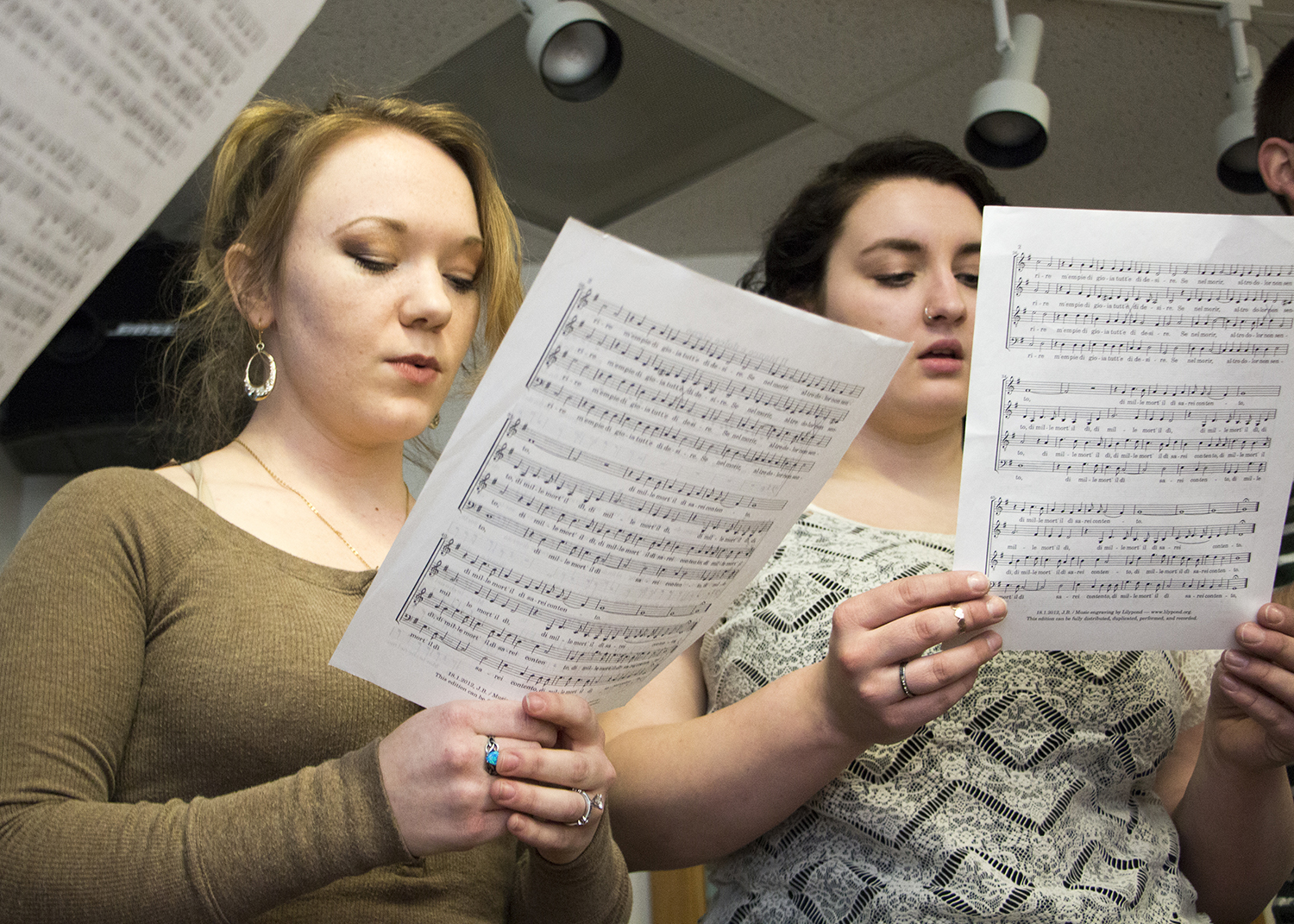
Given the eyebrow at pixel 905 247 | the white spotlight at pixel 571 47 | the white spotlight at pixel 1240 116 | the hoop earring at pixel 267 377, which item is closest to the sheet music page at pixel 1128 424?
the eyebrow at pixel 905 247

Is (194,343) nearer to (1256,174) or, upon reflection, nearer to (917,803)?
(917,803)

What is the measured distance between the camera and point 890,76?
8.20 feet

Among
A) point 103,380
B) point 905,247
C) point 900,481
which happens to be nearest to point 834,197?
point 905,247

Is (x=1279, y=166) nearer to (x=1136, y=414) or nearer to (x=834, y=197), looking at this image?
(x=834, y=197)

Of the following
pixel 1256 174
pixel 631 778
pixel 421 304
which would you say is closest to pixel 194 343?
pixel 421 304

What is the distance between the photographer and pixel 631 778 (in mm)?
1120

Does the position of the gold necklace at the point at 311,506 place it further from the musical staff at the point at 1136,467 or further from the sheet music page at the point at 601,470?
the musical staff at the point at 1136,467

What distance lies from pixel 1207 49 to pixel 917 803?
2191mm

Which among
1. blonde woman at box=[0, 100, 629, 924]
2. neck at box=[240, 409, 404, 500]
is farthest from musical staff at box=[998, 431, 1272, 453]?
neck at box=[240, 409, 404, 500]

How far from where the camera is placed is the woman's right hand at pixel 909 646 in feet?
2.93

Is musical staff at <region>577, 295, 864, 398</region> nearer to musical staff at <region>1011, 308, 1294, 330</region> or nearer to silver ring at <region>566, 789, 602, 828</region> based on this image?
musical staff at <region>1011, 308, 1294, 330</region>

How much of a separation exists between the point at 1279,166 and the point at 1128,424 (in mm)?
724

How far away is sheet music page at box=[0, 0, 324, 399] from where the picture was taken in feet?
1.71

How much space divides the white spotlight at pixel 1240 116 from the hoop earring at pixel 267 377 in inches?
84.7
